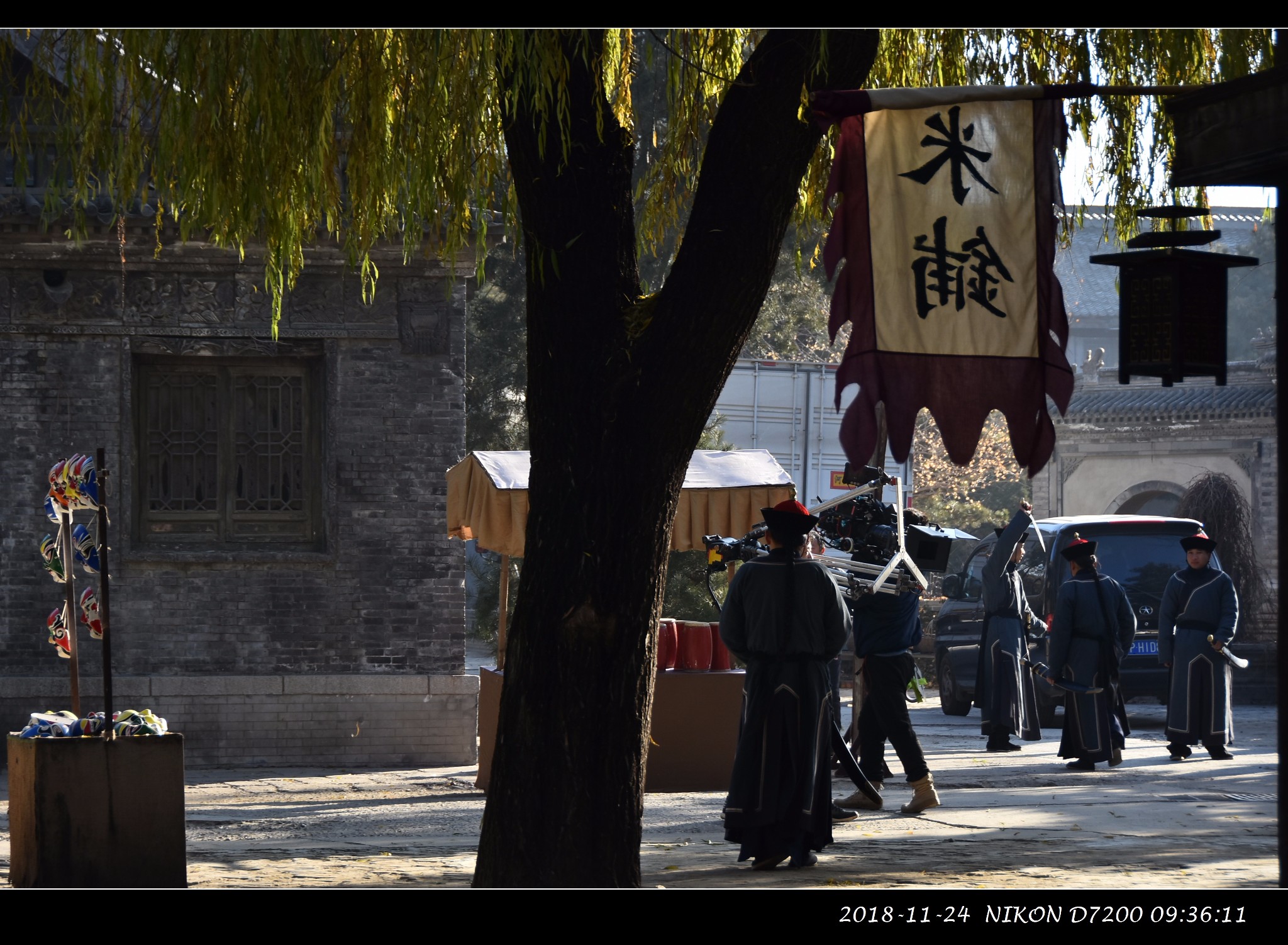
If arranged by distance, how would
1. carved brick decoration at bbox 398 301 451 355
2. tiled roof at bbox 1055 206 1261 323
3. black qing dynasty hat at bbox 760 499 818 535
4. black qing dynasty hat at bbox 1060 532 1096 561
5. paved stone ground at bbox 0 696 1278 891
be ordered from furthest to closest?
tiled roof at bbox 1055 206 1261 323, black qing dynasty hat at bbox 1060 532 1096 561, carved brick decoration at bbox 398 301 451 355, black qing dynasty hat at bbox 760 499 818 535, paved stone ground at bbox 0 696 1278 891

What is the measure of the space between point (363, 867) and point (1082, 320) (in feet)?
218

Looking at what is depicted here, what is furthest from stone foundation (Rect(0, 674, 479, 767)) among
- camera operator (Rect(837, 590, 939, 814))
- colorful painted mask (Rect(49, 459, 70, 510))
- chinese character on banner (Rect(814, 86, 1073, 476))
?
chinese character on banner (Rect(814, 86, 1073, 476))

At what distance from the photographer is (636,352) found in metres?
6.64

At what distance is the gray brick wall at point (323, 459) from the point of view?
1296 centimetres

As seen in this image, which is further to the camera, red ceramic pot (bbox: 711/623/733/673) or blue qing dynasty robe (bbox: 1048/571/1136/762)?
blue qing dynasty robe (bbox: 1048/571/1136/762)

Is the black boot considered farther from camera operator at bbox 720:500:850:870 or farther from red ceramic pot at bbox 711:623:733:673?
camera operator at bbox 720:500:850:870

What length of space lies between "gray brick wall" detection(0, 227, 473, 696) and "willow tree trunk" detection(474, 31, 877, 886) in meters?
6.64

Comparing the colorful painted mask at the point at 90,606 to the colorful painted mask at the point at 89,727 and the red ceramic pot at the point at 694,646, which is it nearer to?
the colorful painted mask at the point at 89,727

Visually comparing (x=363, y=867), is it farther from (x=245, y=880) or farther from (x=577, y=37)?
(x=577, y=37)

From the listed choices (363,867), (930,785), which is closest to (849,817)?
(930,785)

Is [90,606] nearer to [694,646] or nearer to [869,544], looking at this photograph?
[694,646]

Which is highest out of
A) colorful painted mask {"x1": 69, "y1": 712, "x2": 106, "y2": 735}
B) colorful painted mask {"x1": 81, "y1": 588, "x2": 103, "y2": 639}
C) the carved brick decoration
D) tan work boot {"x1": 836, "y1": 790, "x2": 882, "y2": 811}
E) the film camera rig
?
the carved brick decoration

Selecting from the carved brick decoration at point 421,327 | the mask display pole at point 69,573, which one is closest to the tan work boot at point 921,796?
the mask display pole at point 69,573

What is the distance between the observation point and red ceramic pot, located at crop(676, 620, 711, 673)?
38.8ft
